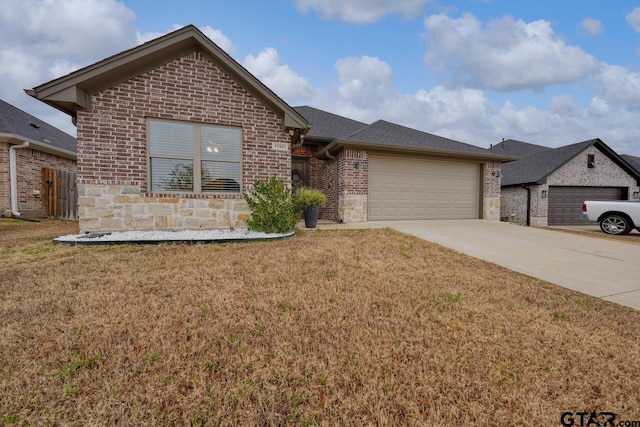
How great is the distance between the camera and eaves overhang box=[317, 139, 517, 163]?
955 cm

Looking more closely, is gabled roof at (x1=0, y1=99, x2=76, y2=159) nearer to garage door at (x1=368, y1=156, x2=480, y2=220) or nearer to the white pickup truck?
garage door at (x1=368, y1=156, x2=480, y2=220)

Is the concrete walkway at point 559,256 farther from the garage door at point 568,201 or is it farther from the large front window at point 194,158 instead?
the garage door at point 568,201

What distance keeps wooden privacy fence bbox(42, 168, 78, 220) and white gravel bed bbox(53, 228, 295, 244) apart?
6513 millimetres

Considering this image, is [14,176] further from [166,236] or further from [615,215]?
[615,215]

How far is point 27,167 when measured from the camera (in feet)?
34.8

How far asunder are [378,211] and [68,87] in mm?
9161

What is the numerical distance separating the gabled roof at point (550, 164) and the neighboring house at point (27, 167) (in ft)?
71.1

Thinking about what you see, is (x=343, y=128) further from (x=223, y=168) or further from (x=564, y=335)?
(x=564, y=335)

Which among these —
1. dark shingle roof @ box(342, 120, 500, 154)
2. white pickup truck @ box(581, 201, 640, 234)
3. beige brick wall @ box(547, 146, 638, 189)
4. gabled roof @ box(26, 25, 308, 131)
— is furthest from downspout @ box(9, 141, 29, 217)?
beige brick wall @ box(547, 146, 638, 189)

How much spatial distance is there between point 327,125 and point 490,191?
7.56 metres

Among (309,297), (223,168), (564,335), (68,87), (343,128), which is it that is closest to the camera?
(564,335)

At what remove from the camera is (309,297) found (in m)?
2.97

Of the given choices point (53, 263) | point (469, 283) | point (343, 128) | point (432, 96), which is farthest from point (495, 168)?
point (432, 96)

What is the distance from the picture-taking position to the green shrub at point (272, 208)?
667 cm
